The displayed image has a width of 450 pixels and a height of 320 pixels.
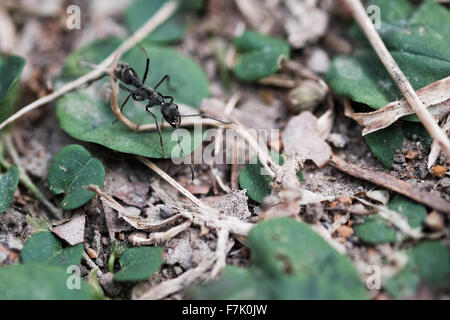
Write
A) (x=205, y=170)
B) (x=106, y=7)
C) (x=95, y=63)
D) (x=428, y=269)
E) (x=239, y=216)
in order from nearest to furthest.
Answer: (x=428, y=269) → (x=239, y=216) → (x=205, y=170) → (x=95, y=63) → (x=106, y=7)

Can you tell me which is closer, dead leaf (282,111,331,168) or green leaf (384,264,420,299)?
green leaf (384,264,420,299)

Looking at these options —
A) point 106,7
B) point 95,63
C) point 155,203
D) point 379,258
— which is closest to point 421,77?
point 379,258

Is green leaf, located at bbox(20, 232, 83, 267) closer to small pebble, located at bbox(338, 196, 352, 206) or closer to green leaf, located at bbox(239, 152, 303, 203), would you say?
green leaf, located at bbox(239, 152, 303, 203)

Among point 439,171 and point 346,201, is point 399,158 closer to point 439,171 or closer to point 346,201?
point 439,171

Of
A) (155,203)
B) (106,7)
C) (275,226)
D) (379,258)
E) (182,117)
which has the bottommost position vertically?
(379,258)

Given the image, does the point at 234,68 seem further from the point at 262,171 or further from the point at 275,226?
the point at 275,226

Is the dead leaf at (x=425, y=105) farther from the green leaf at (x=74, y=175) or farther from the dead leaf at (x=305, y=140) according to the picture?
the green leaf at (x=74, y=175)

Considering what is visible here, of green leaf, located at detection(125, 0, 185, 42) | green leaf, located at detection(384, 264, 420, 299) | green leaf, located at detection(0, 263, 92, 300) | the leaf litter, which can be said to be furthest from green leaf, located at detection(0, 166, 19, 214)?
green leaf, located at detection(384, 264, 420, 299)
